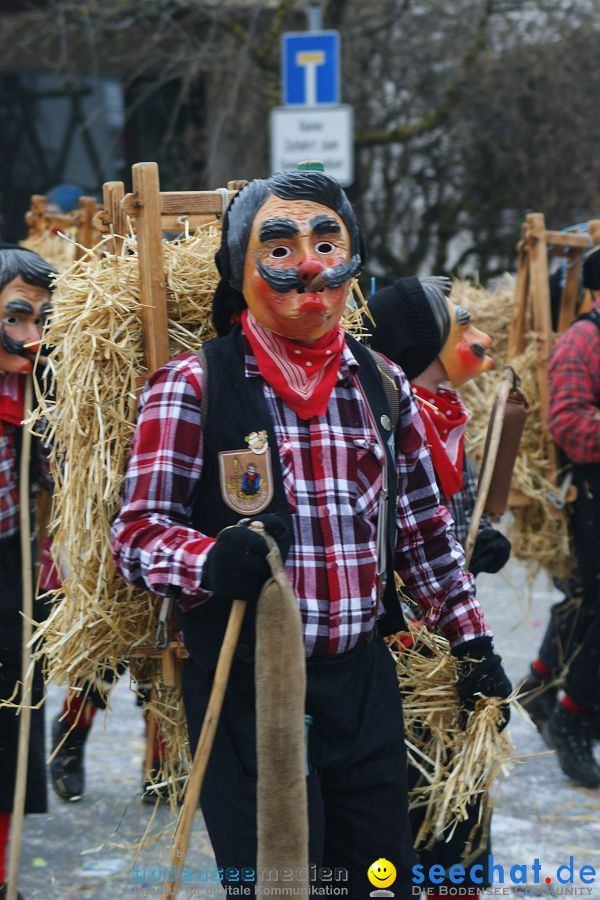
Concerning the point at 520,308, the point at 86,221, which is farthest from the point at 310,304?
the point at 86,221

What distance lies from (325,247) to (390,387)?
1.16 ft

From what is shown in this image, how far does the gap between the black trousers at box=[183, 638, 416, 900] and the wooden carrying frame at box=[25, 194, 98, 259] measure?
11.4ft

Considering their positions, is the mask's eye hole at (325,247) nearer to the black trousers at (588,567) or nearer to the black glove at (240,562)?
the black glove at (240,562)

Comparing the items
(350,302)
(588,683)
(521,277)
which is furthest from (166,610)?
(521,277)

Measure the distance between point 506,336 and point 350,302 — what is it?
2.68m

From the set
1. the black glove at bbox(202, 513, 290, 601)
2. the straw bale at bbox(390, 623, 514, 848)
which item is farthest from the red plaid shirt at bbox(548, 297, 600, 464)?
the black glove at bbox(202, 513, 290, 601)

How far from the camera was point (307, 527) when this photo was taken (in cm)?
280

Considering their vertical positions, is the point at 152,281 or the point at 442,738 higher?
the point at 152,281

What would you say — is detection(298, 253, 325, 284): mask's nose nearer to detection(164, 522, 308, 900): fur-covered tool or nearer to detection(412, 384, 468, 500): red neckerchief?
detection(164, 522, 308, 900): fur-covered tool

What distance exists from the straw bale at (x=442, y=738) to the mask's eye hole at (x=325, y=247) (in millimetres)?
960

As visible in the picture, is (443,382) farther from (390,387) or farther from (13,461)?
(13,461)

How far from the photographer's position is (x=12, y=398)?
13.3ft

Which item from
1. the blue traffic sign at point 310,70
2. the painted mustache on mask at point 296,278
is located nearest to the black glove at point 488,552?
the painted mustache on mask at point 296,278

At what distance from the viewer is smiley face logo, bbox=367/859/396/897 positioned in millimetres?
2838
